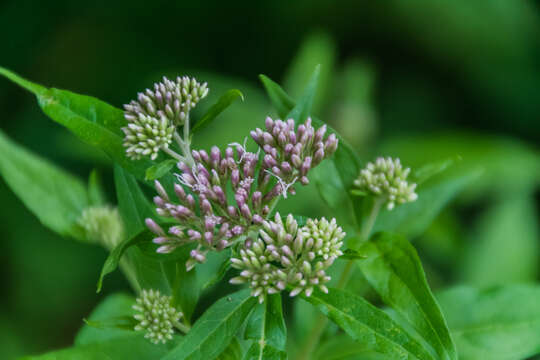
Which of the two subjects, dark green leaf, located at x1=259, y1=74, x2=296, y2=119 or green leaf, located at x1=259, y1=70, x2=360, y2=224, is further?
green leaf, located at x1=259, y1=70, x2=360, y2=224

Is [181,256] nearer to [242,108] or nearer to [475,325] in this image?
[475,325]

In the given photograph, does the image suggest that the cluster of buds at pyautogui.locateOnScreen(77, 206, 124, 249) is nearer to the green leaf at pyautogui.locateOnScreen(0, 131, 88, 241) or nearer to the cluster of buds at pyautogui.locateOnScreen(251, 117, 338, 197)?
the green leaf at pyautogui.locateOnScreen(0, 131, 88, 241)

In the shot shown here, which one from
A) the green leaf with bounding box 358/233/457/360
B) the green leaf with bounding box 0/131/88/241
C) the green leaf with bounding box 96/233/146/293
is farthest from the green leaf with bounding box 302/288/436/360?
the green leaf with bounding box 0/131/88/241

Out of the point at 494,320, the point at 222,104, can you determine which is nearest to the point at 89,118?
the point at 222,104

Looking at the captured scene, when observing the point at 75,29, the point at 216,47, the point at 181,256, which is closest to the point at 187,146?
the point at 181,256

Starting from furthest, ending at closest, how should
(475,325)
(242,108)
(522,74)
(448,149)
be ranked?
(522,74)
(242,108)
(448,149)
(475,325)

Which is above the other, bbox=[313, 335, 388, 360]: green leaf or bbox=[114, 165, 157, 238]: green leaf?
bbox=[114, 165, 157, 238]: green leaf

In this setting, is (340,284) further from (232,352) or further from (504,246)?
(504,246)

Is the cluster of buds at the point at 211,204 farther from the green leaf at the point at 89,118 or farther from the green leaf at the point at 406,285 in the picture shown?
the green leaf at the point at 406,285
